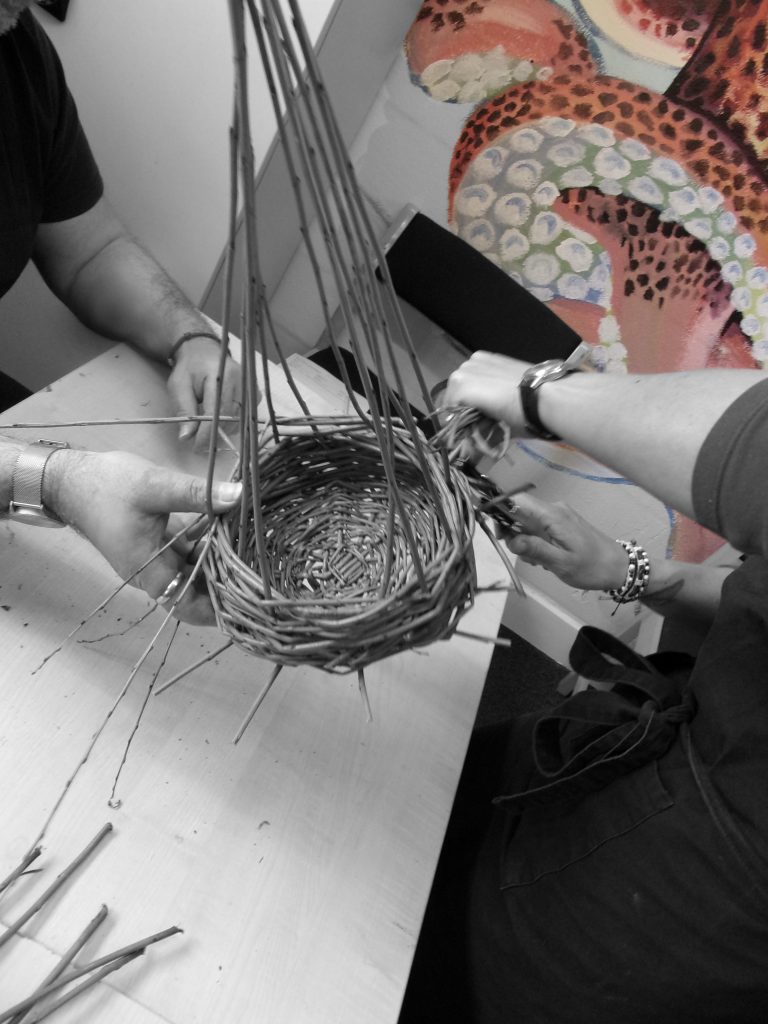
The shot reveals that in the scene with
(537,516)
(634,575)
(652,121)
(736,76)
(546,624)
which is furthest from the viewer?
(546,624)

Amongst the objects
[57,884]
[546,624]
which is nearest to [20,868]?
[57,884]

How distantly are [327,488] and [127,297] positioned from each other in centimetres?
51

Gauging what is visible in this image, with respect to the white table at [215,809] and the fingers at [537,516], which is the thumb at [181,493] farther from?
the fingers at [537,516]

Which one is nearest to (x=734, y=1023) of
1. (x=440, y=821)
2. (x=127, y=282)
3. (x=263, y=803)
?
(x=440, y=821)

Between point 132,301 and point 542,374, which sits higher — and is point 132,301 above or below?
below

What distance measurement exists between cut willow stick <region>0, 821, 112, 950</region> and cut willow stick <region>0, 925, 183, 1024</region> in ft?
0.16

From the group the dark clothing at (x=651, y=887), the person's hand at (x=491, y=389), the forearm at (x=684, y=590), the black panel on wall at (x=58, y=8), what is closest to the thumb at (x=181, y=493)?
the person's hand at (x=491, y=389)

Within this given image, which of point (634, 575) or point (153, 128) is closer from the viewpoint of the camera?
point (634, 575)

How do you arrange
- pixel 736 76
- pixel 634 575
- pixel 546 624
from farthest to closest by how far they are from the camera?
pixel 546 624 → pixel 736 76 → pixel 634 575

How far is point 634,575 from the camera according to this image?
0.95 metres

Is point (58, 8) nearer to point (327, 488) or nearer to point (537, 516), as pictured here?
point (327, 488)

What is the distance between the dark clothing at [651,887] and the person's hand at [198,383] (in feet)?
1.97

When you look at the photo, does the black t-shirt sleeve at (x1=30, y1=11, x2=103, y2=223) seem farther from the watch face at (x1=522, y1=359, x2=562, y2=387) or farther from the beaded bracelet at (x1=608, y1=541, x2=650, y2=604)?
the beaded bracelet at (x1=608, y1=541, x2=650, y2=604)

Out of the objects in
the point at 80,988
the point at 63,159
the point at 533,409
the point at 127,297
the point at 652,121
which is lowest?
the point at 80,988
